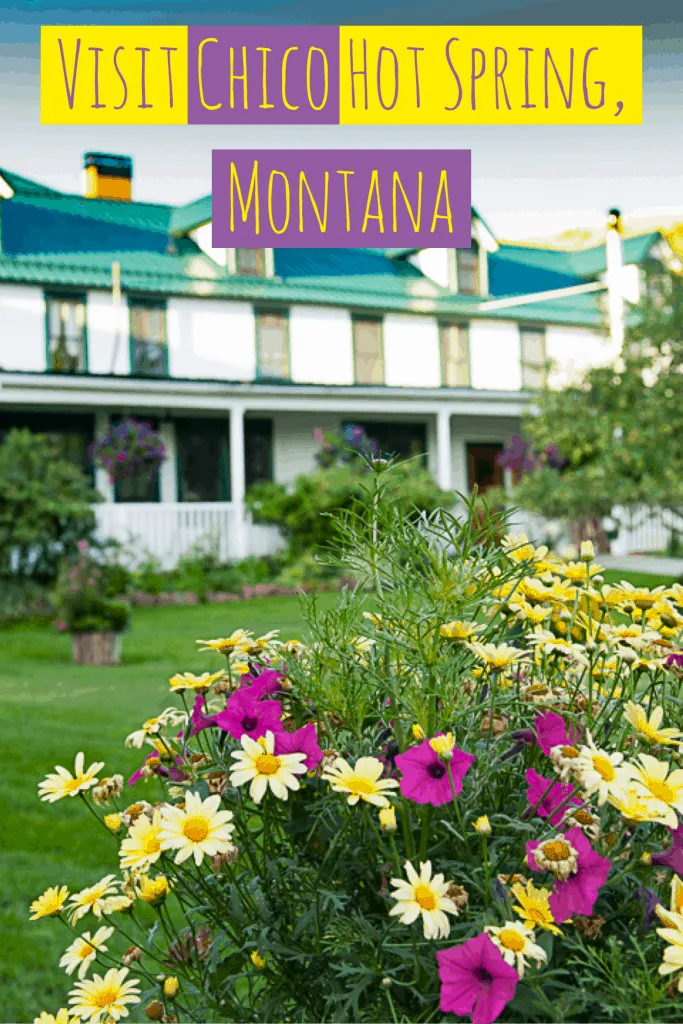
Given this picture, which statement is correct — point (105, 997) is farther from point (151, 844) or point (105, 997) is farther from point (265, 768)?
point (265, 768)

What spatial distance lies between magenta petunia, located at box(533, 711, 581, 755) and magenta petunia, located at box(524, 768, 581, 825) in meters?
0.06

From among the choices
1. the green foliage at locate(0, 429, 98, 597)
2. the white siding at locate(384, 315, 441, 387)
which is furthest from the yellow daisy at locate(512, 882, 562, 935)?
the white siding at locate(384, 315, 441, 387)

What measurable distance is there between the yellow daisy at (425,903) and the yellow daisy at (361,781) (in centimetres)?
9

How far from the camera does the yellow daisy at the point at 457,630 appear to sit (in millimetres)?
1485

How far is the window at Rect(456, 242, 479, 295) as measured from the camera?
2214cm

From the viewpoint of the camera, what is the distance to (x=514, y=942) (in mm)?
1143

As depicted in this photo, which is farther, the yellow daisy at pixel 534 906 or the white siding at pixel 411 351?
the white siding at pixel 411 351

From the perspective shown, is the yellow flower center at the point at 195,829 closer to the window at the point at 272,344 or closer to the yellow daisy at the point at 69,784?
the yellow daisy at the point at 69,784

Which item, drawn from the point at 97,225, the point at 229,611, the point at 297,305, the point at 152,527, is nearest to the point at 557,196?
the point at 297,305

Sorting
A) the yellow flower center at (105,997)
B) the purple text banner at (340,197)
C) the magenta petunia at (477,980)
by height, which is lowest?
the yellow flower center at (105,997)

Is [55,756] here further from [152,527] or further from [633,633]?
[152,527]

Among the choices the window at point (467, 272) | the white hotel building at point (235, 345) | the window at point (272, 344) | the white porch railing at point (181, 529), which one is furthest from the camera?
the window at point (467, 272)

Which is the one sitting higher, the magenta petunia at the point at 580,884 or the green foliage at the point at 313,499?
the green foliage at the point at 313,499

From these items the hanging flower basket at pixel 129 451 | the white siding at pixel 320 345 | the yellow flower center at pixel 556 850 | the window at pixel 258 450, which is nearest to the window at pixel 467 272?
the white siding at pixel 320 345
